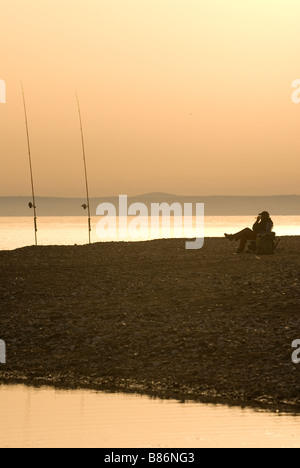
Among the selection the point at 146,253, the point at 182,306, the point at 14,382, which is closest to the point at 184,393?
the point at 14,382

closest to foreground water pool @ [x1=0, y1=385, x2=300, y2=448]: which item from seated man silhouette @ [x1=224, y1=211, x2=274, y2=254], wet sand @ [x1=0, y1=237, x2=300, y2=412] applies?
wet sand @ [x1=0, y1=237, x2=300, y2=412]

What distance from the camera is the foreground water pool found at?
38.9ft

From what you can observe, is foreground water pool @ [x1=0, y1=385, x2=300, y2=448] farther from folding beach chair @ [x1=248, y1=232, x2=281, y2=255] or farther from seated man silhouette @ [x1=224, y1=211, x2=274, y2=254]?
seated man silhouette @ [x1=224, y1=211, x2=274, y2=254]

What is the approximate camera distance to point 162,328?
62.1ft

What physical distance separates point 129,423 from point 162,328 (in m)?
5.99

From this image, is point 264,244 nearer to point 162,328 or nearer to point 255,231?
point 255,231

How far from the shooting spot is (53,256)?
110ft

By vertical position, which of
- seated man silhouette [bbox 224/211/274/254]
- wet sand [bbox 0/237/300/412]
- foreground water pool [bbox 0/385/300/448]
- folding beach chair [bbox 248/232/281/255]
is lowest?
foreground water pool [bbox 0/385/300/448]

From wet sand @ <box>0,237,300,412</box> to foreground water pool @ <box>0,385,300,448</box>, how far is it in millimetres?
720

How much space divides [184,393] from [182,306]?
247 inches

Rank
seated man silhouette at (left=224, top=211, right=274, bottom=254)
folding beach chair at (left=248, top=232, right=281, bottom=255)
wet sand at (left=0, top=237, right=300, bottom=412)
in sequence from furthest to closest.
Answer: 1. seated man silhouette at (left=224, top=211, right=274, bottom=254)
2. folding beach chair at (left=248, top=232, right=281, bottom=255)
3. wet sand at (left=0, top=237, right=300, bottom=412)

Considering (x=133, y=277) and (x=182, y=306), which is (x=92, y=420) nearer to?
(x=182, y=306)

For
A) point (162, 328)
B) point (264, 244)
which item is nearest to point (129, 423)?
point (162, 328)

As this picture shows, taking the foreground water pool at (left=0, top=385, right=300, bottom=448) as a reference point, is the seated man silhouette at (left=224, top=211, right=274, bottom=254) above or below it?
above
